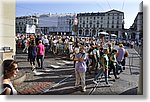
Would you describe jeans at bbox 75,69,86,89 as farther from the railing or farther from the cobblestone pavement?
the railing

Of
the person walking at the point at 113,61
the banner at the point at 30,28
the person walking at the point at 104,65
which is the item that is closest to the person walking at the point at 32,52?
the banner at the point at 30,28

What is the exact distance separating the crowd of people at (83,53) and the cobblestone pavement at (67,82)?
2.1 inches

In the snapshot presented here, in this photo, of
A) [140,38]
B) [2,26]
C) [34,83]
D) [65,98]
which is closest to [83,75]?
[65,98]

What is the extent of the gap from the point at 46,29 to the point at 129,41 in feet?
2.95

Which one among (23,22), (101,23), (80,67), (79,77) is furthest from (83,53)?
(23,22)

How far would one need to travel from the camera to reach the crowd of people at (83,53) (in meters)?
2.63

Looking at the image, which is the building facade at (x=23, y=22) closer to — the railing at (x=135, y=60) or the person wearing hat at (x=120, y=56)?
the person wearing hat at (x=120, y=56)

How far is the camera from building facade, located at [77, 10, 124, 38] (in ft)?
8.59

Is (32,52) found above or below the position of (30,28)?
below

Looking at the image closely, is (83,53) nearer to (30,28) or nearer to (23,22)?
(30,28)

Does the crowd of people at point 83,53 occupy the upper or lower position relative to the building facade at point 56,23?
lower

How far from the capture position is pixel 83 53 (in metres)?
2.64

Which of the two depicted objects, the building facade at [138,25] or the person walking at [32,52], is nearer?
the building facade at [138,25]

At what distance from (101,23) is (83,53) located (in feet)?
1.24
